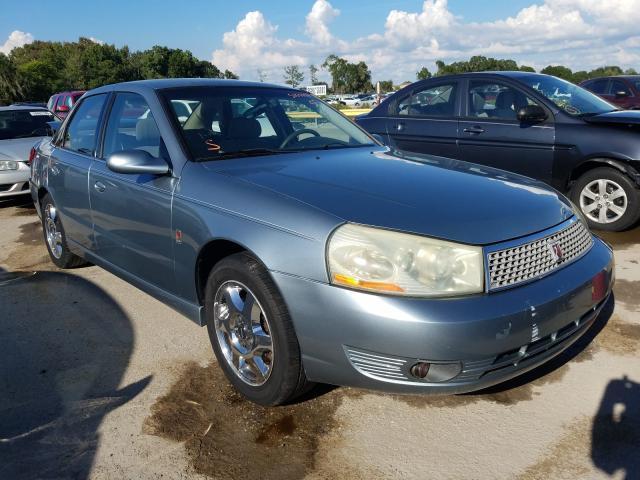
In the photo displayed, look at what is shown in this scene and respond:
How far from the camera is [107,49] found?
3187 inches

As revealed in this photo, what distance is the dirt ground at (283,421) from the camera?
2312mm

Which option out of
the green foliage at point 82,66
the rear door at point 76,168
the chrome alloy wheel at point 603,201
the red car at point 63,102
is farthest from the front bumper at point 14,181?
the green foliage at point 82,66

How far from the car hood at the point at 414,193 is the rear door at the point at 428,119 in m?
3.18

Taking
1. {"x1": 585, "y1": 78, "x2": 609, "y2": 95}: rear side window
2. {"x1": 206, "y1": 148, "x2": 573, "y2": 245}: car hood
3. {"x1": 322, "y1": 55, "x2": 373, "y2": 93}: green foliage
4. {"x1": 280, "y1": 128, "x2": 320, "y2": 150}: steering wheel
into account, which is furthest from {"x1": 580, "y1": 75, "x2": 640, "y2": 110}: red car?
{"x1": 322, "y1": 55, "x2": 373, "y2": 93}: green foliage

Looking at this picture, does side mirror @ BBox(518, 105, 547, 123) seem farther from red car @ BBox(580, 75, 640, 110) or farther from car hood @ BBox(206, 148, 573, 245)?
red car @ BBox(580, 75, 640, 110)

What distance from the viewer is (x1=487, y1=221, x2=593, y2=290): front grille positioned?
2285mm

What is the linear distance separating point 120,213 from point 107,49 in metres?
87.4

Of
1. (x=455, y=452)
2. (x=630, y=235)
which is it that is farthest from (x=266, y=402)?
(x=630, y=235)

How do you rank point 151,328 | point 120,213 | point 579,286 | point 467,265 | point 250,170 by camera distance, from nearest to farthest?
point 467,265 → point 579,286 → point 250,170 → point 120,213 → point 151,328

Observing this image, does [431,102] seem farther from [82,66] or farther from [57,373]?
[82,66]

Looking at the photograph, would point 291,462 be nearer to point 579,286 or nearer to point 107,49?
point 579,286

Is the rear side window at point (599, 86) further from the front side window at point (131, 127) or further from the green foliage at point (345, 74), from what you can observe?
the green foliage at point (345, 74)

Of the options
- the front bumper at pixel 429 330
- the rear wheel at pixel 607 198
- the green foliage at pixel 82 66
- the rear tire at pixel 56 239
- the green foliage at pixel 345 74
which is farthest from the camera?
the green foliage at pixel 345 74

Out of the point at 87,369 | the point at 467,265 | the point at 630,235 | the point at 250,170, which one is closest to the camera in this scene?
the point at 467,265
